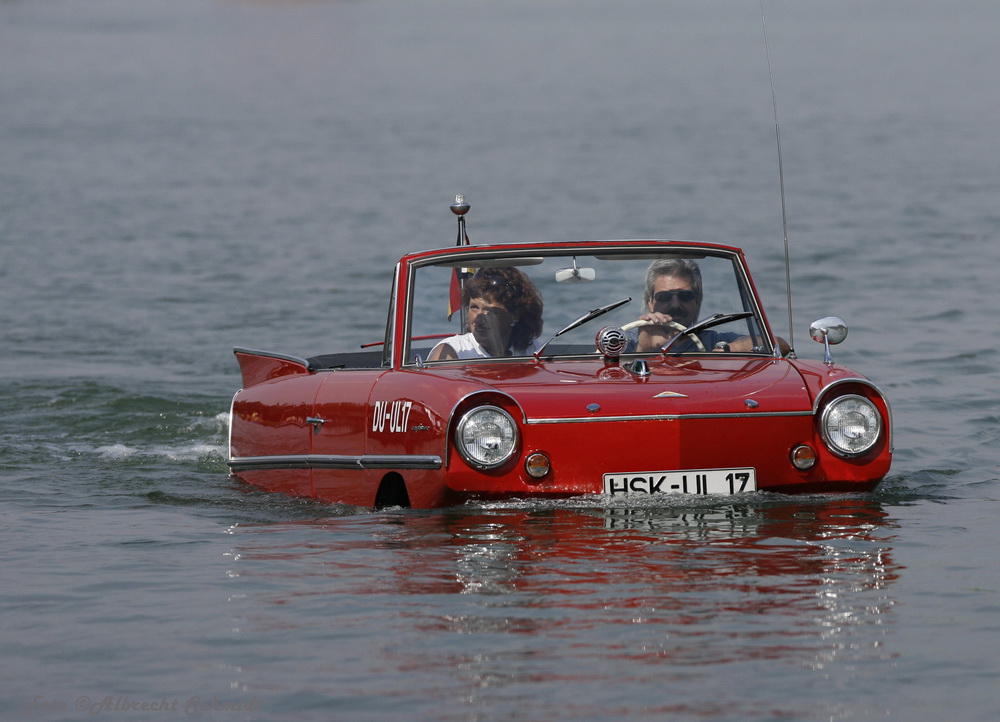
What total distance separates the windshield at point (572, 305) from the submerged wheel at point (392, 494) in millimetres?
682

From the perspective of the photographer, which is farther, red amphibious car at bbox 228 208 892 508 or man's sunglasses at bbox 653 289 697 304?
man's sunglasses at bbox 653 289 697 304

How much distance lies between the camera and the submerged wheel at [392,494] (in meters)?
8.15

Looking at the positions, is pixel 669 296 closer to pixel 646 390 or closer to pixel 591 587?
pixel 646 390

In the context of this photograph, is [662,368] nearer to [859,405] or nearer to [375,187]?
[859,405]

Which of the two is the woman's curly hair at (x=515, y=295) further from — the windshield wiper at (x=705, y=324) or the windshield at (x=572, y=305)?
the windshield wiper at (x=705, y=324)

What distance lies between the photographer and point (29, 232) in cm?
2988

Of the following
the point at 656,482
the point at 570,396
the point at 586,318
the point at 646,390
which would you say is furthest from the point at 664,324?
the point at 656,482

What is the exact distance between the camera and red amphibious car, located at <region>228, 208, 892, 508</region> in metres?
7.47

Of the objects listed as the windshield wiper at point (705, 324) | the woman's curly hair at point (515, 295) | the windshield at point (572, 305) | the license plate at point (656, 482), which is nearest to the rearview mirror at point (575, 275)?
the windshield at point (572, 305)

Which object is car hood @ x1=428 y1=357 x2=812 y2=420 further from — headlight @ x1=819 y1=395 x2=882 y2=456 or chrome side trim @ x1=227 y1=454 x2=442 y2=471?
chrome side trim @ x1=227 y1=454 x2=442 y2=471

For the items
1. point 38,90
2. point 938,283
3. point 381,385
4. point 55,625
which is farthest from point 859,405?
point 38,90

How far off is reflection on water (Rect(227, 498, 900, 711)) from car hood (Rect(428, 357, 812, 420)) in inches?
20.2

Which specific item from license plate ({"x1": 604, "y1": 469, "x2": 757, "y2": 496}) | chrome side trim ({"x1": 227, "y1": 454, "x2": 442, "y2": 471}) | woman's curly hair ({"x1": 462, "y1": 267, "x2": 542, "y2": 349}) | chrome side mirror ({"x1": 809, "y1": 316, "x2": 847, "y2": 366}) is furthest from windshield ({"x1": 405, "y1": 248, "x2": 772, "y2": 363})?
license plate ({"x1": 604, "y1": 469, "x2": 757, "y2": 496})

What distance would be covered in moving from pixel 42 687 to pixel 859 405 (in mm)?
3915
